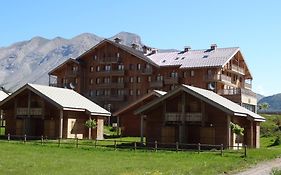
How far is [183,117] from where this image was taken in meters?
48.3

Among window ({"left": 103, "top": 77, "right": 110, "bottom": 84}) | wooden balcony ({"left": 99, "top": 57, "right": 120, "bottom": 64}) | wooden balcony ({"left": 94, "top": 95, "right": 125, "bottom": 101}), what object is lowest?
wooden balcony ({"left": 94, "top": 95, "right": 125, "bottom": 101})

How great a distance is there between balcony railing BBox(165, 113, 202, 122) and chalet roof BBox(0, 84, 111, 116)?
40.6 feet

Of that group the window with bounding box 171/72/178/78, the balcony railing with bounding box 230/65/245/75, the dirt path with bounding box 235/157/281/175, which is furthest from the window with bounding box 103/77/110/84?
the dirt path with bounding box 235/157/281/175

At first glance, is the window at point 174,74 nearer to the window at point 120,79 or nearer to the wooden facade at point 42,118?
the window at point 120,79

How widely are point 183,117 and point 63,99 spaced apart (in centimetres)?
1618

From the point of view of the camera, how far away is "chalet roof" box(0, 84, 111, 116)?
55.8m

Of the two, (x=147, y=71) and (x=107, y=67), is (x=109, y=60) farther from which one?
(x=147, y=71)

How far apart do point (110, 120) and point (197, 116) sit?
4107cm

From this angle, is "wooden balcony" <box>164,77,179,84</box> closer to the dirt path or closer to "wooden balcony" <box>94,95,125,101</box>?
"wooden balcony" <box>94,95,125,101</box>

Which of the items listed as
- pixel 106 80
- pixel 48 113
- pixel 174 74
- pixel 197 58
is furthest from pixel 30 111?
pixel 197 58

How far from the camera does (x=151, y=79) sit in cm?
8975

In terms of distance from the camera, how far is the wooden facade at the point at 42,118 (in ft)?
187

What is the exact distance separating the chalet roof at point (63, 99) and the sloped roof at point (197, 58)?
27.2 meters

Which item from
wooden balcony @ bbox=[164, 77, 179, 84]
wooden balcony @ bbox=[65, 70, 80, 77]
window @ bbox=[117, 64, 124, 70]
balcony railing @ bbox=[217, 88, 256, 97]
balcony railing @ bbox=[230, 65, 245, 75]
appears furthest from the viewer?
wooden balcony @ bbox=[65, 70, 80, 77]
